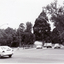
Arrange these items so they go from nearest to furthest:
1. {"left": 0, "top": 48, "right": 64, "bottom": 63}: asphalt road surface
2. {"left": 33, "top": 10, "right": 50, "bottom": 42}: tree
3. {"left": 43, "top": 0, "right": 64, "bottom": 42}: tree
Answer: {"left": 0, "top": 48, "right": 64, "bottom": 63}: asphalt road surface → {"left": 43, "top": 0, "right": 64, "bottom": 42}: tree → {"left": 33, "top": 10, "right": 50, "bottom": 42}: tree

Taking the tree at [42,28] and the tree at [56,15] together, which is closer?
the tree at [56,15]

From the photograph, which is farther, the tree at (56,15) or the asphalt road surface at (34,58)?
the tree at (56,15)

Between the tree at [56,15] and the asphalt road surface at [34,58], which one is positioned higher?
the tree at [56,15]

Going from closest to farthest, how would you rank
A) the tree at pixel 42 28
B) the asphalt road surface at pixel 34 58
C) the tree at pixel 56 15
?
the asphalt road surface at pixel 34 58 → the tree at pixel 56 15 → the tree at pixel 42 28

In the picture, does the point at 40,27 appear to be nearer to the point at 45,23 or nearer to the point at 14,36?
the point at 45,23

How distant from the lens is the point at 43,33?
3307 inches

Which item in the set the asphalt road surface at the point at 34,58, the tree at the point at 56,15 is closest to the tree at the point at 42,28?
the tree at the point at 56,15

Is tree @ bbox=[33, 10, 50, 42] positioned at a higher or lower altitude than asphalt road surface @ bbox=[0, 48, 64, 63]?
higher

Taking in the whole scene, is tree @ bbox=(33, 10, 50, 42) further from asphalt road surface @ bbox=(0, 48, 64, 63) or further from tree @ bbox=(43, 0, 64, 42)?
asphalt road surface @ bbox=(0, 48, 64, 63)

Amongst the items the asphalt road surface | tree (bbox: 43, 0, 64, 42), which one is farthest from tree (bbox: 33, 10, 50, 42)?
the asphalt road surface

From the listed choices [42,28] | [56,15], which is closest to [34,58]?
[56,15]

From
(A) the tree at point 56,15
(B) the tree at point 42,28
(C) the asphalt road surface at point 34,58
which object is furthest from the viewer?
(B) the tree at point 42,28

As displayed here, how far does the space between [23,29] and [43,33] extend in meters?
22.6

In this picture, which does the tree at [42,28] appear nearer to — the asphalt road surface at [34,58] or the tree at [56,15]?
the tree at [56,15]
